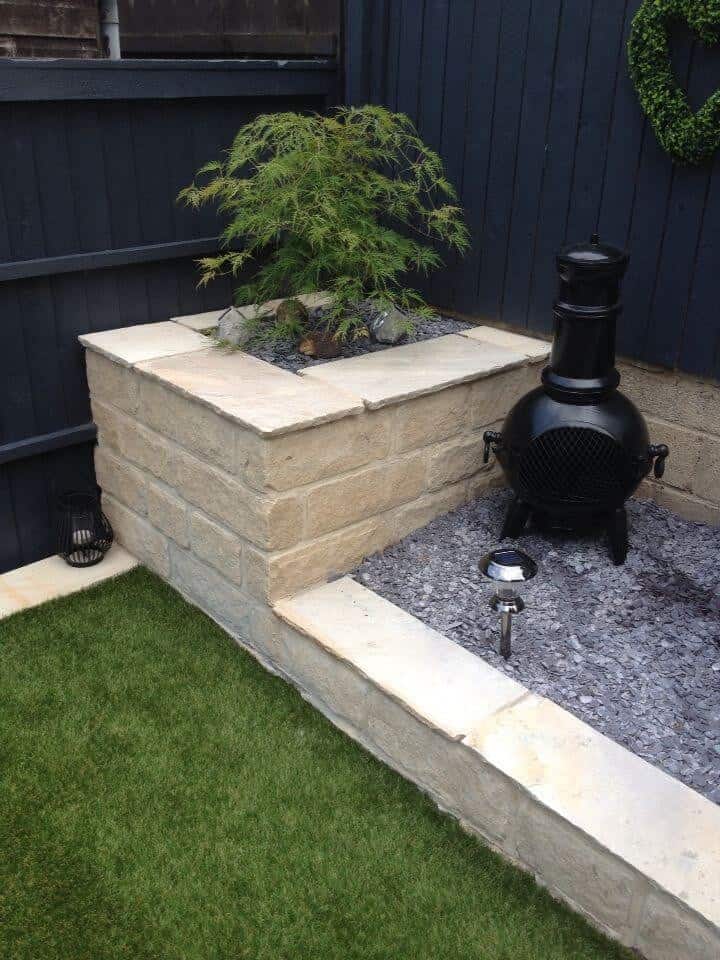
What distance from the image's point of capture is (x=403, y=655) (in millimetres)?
2734

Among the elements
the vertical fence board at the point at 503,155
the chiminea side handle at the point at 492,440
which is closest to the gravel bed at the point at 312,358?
the vertical fence board at the point at 503,155

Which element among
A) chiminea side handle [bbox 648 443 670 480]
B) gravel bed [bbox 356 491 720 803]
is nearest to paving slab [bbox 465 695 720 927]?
gravel bed [bbox 356 491 720 803]

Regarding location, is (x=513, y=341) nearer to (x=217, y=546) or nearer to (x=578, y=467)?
(x=578, y=467)

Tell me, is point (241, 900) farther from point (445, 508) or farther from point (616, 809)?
point (445, 508)

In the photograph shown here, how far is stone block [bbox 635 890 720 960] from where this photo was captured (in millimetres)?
1959

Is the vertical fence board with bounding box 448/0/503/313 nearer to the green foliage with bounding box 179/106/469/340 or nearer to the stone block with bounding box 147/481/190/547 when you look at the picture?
the green foliage with bounding box 179/106/469/340

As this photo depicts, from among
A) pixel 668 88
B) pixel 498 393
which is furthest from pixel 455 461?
pixel 668 88

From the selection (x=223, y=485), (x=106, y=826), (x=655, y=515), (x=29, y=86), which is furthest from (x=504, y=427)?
(x=29, y=86)

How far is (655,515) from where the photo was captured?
3.54m

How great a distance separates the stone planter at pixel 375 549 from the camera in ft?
7.09

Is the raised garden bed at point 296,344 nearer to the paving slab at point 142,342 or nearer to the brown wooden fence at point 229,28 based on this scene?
the paving slab at point 142,342

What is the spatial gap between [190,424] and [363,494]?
2.13 feet

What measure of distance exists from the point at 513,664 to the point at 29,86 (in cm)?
255

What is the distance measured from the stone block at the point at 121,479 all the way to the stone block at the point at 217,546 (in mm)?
370
